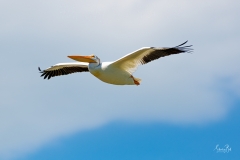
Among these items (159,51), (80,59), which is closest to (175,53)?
(159,51)

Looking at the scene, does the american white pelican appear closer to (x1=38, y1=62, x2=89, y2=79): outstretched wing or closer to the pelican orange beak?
the pelican orange beak

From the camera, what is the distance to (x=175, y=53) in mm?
13891

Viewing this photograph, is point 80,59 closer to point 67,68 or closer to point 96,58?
point 96,58

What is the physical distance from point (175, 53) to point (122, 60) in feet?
4.72

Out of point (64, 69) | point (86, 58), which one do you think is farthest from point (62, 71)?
point (86, 58)

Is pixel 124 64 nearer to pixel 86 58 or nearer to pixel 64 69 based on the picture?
pixel 86 58

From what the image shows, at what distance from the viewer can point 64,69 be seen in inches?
655

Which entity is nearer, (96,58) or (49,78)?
(96,58)

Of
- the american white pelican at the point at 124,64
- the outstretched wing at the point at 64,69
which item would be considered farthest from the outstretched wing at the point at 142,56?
the outstretched wing at the point at 64,69

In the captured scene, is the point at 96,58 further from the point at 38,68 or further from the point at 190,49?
the point at 38,68

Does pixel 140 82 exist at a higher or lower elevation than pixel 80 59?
lower

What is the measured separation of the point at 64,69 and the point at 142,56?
3.60 m

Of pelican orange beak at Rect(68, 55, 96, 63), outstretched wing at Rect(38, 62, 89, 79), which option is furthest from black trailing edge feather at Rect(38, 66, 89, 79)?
pelican orange beak at Rect(68, 55, 96, 63)

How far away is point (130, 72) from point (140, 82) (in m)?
0.44
